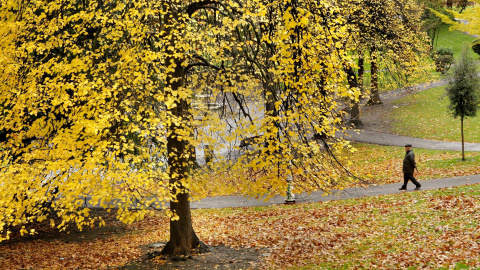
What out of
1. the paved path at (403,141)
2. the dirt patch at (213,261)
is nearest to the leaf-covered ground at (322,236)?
the dirt patch at (213,261)

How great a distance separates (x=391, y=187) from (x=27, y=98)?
12.8m

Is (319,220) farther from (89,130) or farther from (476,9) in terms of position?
(476,9)

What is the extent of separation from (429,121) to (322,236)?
20.7m

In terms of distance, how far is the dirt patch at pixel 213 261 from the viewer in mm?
10641

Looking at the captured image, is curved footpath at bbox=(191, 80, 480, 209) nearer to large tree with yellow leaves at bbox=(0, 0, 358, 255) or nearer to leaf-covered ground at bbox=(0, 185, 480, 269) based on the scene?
leaf-covered ground at bbox=(0, 185, 480, 269)

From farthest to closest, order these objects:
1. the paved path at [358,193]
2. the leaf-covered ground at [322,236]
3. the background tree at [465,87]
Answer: the background tree at [465,87]
the paved path at [358,193]
the leaf-covered ground at [322,236]

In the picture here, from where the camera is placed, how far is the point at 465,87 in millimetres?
20406

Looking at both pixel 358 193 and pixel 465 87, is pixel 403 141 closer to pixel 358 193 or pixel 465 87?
pixel 465 87

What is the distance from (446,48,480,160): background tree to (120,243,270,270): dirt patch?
12717mm

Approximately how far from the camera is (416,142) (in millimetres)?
26281

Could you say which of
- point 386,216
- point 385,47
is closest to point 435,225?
point 386,216

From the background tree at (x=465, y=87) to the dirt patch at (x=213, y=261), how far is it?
1272cm

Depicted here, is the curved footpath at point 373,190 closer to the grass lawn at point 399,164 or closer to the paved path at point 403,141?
the paved path at point 403,141

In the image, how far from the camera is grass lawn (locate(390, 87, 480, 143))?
26.6m
